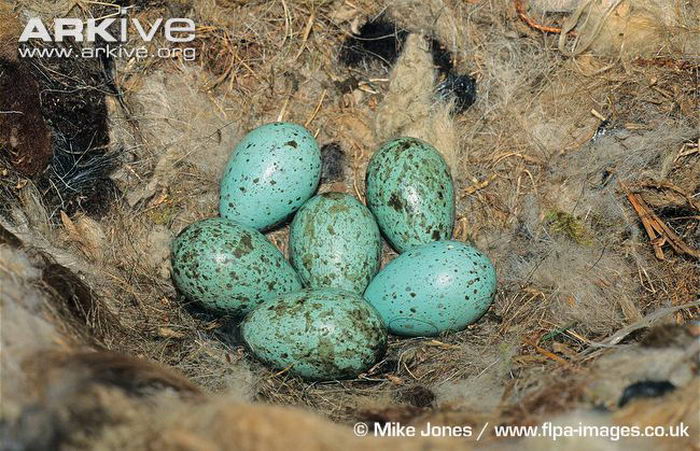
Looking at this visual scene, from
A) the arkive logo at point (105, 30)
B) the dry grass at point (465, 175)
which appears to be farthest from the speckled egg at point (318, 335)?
the arkive logo at point (105, 30)

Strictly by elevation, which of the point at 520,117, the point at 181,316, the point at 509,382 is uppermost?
the point at 520,117

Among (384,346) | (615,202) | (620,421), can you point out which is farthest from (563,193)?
(620,421)

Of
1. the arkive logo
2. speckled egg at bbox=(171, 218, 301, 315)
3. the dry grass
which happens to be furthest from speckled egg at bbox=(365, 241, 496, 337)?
the arkive logo

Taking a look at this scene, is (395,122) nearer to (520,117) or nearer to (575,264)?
(520,117)

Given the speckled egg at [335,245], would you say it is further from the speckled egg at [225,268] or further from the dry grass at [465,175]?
the dry grass at [465,175]

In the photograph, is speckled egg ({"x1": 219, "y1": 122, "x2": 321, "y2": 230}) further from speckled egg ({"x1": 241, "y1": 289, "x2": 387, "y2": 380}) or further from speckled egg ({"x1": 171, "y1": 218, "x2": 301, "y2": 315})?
speckled egg ({"x1": 241, "y1": 289, "x2": 387, "y2": 380})

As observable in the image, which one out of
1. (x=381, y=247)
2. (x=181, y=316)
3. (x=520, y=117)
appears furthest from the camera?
(x=520, y=117)
